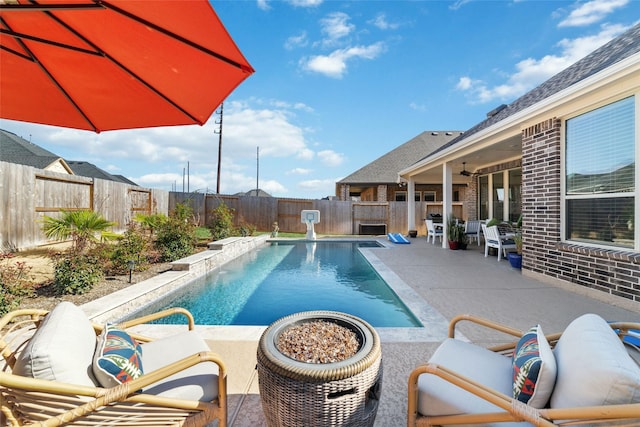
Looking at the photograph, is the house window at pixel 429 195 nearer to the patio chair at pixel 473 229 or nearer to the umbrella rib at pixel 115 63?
the patio chair at pixel 473 229

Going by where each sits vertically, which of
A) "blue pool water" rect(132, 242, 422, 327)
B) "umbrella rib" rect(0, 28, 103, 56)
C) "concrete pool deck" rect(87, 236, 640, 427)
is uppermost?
"umbrella rib" rect(0, 28, 103, 56)

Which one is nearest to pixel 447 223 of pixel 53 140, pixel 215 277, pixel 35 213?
pixel 215 277

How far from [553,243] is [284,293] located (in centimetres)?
495

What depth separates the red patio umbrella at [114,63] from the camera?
6.46ft

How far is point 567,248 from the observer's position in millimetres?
4926

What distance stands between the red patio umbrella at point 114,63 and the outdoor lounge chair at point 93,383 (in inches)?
73.8

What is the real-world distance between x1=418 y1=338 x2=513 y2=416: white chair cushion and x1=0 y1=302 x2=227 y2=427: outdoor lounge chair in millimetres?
1144

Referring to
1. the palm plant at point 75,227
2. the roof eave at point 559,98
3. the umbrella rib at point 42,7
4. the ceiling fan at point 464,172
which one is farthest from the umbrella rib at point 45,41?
the ceiling fan at point 464,172

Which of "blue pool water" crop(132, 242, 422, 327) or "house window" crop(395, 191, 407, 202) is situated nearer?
"blue pool water" crop(132, 242, 422, 327)

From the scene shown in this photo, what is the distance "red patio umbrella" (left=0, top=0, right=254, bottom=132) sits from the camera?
1.97 meters

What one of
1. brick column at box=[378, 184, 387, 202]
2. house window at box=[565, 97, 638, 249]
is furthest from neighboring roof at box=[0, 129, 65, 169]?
house window at box=[565, 97, 638, 249]

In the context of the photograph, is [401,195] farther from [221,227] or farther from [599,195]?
[599,195]

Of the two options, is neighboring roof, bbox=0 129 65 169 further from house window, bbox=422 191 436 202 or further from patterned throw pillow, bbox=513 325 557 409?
patterned throw pillow, bbox=513 325 557 409

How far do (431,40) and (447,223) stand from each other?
5843 mm
